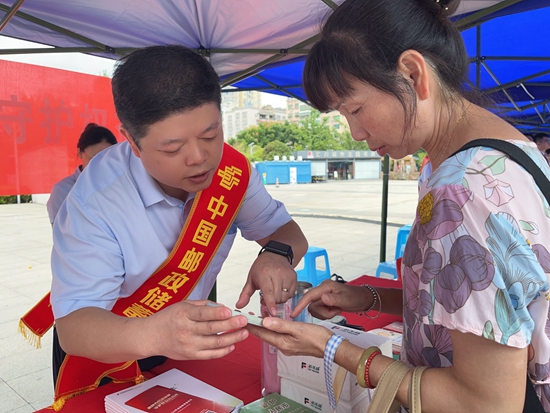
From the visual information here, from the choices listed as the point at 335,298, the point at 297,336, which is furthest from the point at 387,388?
the point at 335,298

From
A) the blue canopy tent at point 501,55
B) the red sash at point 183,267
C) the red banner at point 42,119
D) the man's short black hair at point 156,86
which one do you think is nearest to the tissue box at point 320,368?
the red sash at point 183,267

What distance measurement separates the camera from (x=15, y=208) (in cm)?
1352

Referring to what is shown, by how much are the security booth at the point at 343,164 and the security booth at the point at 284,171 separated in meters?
4.50

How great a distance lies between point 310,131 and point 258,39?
45.6 m

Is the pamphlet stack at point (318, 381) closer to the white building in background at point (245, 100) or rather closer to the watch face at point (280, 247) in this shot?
the watch face at point (280, 247)

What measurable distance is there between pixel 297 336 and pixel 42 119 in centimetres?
289

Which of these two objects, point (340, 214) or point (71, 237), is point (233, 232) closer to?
point (71, 237)

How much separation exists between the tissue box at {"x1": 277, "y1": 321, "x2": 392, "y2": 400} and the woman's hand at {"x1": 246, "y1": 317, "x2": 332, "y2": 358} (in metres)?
0.09

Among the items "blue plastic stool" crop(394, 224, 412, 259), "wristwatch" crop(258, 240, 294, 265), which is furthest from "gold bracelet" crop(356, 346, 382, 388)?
"blue plastic stool" crop(394, 224, 412, 259)

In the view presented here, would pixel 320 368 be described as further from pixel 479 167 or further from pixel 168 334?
pixel 479 167

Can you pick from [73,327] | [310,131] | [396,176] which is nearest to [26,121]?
[73,327]

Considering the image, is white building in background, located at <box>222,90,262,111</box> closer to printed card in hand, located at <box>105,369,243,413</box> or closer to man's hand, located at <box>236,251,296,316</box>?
man's hand, located at <box>236,251,296,316</box>

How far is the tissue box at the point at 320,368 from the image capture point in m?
0.98

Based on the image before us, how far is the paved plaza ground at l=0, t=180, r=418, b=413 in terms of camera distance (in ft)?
9.61
